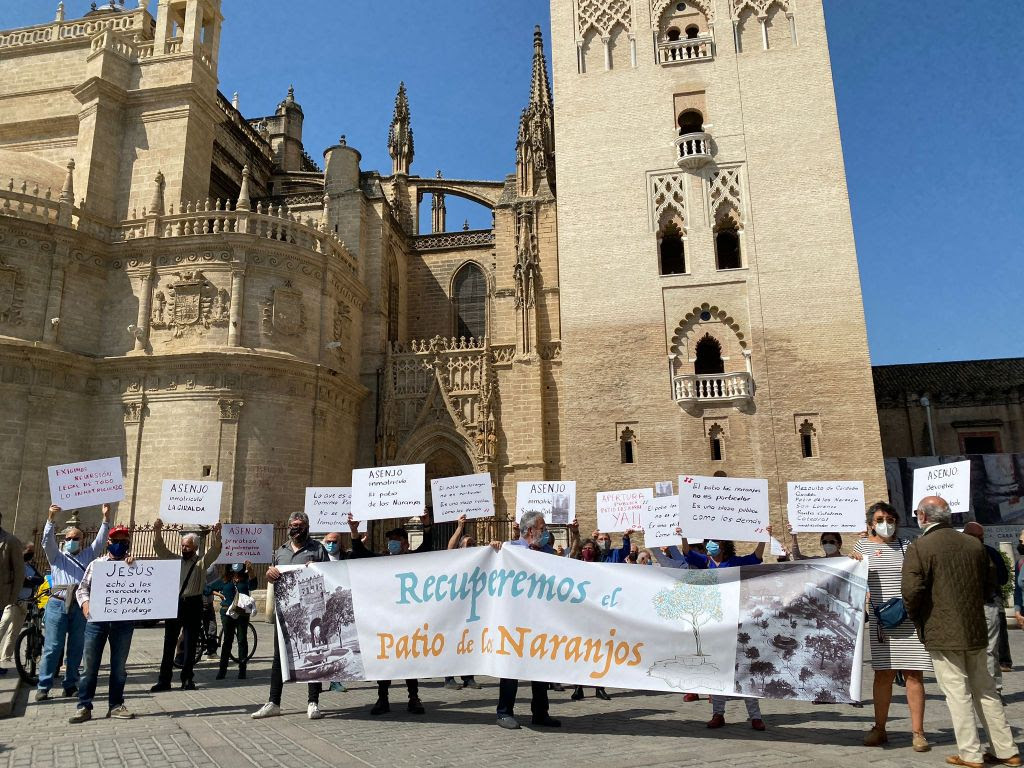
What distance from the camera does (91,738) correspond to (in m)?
5.84

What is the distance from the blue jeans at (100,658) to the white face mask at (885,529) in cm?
668

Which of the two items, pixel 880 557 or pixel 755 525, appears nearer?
pixel 880 557

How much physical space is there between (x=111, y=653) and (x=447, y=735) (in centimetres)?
329

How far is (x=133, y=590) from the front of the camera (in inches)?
269

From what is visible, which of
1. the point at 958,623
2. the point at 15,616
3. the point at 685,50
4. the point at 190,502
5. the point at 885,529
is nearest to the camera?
the point at 958,623

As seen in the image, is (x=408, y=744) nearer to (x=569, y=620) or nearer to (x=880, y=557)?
(x=569, y=620)

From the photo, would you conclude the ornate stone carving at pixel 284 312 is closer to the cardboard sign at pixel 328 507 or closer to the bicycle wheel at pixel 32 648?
the cardboard sign at pixel 328 507

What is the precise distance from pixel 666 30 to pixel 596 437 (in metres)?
13.6

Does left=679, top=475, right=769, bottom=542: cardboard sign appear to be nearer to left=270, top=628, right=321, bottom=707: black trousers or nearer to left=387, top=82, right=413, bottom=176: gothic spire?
left=270, top=628, right=321, bottom=707: black trousers

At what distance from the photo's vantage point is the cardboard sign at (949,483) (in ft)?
30.6

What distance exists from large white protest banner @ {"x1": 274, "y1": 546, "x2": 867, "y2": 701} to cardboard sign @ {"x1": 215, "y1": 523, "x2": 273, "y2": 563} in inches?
165

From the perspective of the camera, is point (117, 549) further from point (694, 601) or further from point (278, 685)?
point (694, 601)

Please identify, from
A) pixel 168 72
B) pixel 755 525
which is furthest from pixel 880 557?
pixel 168 72

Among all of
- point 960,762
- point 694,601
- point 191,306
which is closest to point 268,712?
point 694,601
